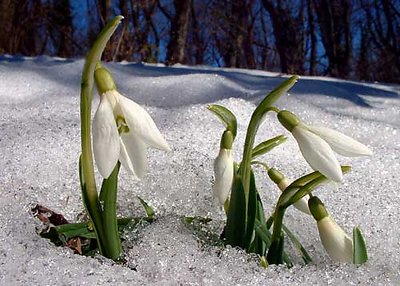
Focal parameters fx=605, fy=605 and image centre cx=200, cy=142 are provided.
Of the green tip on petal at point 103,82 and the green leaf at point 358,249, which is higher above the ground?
the green tip on petal at point 103,82

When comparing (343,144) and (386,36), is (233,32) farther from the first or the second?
(343,144)

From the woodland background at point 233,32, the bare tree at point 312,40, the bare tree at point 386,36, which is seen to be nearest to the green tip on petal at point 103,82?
the woodland background at point 233,32

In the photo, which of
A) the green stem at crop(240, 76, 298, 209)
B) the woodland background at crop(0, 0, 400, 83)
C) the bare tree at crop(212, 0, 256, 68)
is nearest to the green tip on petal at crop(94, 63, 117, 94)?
the green stem at crop(240, 76, 298, 209)

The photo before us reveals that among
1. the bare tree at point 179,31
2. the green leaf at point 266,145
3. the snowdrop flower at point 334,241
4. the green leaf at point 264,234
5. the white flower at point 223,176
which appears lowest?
the green leaf at point 264,234

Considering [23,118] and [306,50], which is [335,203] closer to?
[23,118]

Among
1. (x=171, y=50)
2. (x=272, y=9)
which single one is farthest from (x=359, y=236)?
(x=272, y=9)

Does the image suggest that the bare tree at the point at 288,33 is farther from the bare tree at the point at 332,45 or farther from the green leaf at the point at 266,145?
the green leaf at the point at 266,145

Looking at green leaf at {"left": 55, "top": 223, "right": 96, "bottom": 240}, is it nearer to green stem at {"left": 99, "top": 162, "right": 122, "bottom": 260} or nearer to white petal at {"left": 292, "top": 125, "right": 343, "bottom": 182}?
green stem at {"left": 99, "top": 162, "right": 122, "bottom": 260}

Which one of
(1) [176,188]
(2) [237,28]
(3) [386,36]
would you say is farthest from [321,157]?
(2) [237,28]
